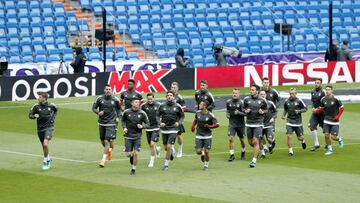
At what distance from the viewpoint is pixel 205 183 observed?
102ft

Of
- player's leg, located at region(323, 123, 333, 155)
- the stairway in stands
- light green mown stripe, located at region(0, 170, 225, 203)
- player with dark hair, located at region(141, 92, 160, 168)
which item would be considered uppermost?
the stairway in stands

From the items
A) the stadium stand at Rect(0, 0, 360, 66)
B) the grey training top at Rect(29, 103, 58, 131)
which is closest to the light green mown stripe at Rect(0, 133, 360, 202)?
the grey training top at Rect(29, 103, 58, 131)

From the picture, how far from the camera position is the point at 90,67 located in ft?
181

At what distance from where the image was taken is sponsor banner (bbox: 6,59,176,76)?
53.6m

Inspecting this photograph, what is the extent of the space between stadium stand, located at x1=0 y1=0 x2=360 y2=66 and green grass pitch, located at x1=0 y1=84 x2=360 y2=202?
593 inches

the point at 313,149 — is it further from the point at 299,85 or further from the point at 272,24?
the point at 272,24

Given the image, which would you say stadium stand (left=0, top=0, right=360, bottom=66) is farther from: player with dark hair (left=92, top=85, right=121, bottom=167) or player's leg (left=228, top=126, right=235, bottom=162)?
player's leg (left=228, top=126, right=235, bottom=162)

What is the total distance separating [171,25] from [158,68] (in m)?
5.90

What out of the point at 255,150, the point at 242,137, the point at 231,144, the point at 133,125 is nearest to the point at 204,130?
the point at 255,150

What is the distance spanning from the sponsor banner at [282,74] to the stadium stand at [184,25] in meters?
3.89

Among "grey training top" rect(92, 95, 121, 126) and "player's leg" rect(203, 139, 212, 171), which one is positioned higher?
"grey training top" rect(92, 95, 121, 126)

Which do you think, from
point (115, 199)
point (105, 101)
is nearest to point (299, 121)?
point (105, 101)

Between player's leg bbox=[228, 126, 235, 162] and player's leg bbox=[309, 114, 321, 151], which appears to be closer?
player's leg bbox=[228, 126, 235, 162]

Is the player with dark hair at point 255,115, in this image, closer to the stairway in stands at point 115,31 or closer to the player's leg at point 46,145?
the player's leg at point 46,145
